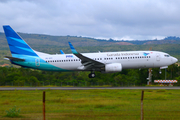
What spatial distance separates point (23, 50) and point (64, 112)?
2589cm

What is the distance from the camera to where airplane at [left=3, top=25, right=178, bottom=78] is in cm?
3662

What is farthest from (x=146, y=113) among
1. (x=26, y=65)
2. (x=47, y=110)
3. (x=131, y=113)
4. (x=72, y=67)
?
(x=26, y=65)

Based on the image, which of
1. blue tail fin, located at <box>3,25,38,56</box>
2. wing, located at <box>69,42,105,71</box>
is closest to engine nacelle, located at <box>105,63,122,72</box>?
wing, located at <box>69,42,105,71</box>

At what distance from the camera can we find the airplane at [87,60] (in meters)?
36.6

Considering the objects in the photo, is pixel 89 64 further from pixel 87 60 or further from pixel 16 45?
pixel 16 45

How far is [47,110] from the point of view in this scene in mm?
15523

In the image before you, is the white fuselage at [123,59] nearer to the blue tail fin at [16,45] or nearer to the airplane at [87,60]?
the airplane at [87,60]

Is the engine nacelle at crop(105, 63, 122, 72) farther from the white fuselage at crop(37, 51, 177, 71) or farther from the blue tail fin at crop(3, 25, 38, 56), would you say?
the blue tail fin at crop(3, 25, 38, 56)

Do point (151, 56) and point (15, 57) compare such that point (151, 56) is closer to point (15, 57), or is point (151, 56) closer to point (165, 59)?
point (165, 59)

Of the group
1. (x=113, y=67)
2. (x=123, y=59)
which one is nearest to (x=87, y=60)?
(x=113, y=67)

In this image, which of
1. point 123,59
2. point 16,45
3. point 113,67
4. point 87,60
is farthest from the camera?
point 16,45

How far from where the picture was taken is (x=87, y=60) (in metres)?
36.1

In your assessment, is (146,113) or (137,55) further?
(137,55)

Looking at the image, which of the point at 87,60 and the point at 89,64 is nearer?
the point at 87,60
